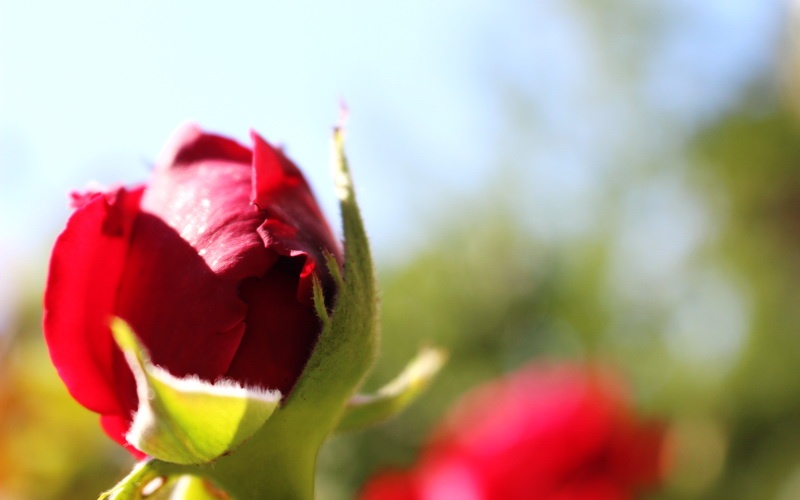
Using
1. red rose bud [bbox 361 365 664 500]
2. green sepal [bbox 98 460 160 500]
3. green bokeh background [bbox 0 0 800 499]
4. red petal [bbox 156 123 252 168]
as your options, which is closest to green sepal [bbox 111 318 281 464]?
green sepal [bbox 98 460 160 500]

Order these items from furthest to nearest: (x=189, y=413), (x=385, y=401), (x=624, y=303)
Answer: (x=624, y=303), (x=385, y=401), (x=189, y=413)

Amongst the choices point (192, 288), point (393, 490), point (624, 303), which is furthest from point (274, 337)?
point (624, 303)

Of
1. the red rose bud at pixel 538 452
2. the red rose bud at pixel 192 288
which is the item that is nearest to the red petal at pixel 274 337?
the red rose bud at pixel 192 288

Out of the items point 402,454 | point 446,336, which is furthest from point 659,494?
point 446,336

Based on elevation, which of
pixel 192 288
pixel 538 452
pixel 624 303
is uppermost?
pixel 192 288

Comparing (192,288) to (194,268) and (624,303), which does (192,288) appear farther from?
(624,303)

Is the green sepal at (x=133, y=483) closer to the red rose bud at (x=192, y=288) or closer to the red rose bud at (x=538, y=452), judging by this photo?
the red rose bud at (x=192, y=288)

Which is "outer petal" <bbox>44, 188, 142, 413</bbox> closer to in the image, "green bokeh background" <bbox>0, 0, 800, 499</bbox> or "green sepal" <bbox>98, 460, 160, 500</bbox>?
"green sepal" <bbox>98, 460, 160, 500</bbox>
